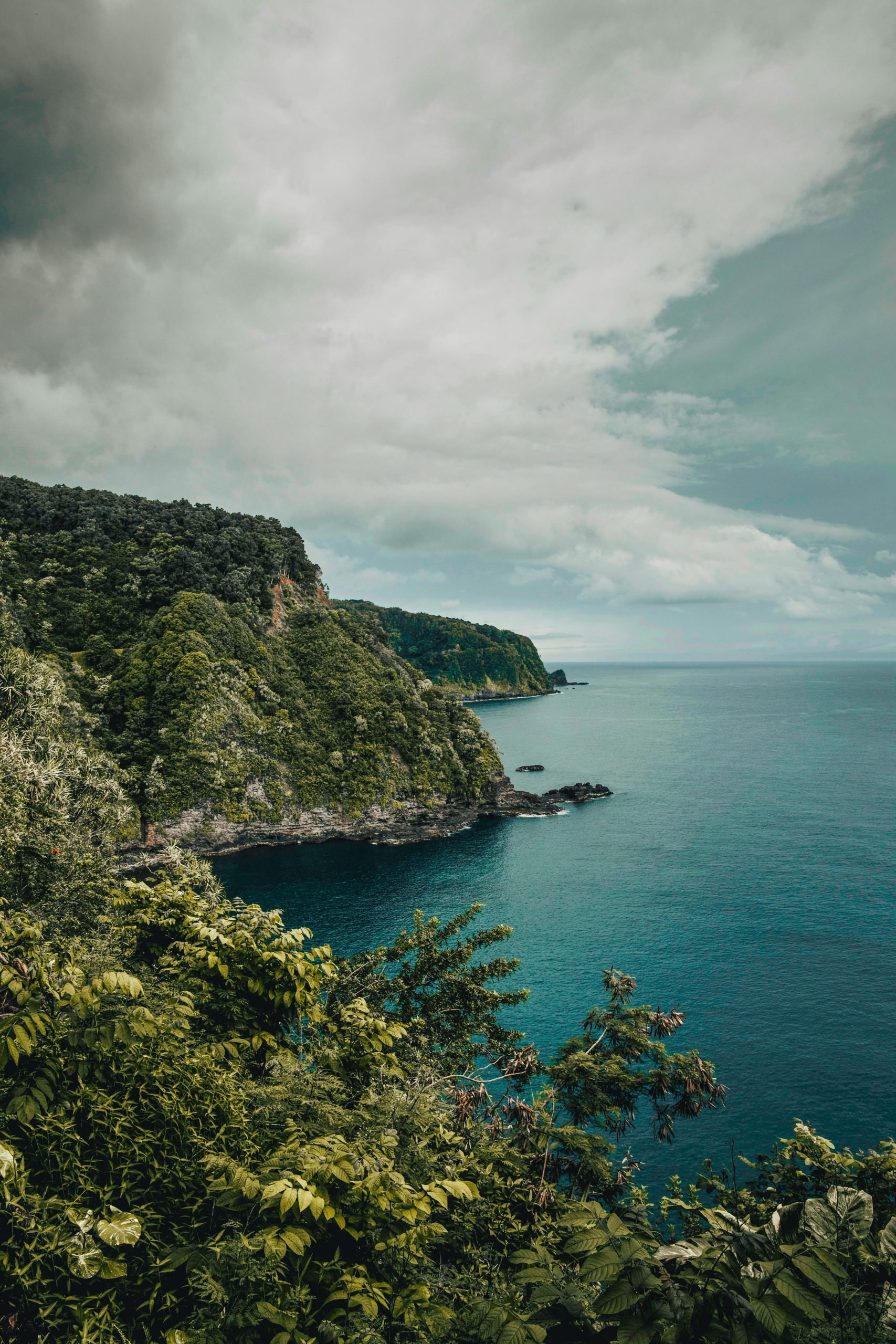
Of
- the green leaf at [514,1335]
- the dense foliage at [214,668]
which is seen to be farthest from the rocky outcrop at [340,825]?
the green leaf at [514,1335]

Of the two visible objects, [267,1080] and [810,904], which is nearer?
[267,1080]

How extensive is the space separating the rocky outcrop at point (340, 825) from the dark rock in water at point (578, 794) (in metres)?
3.54

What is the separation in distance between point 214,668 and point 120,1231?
79798 millimetres

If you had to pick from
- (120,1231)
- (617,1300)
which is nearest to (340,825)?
(120,1231)

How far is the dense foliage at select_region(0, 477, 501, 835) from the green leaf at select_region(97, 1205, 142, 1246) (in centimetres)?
7173

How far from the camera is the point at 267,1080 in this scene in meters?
8.70

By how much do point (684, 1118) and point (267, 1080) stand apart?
34418mm

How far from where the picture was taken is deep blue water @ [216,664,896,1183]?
3519cm

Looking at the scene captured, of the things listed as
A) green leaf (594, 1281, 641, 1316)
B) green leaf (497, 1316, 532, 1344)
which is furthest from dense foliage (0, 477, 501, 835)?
green leaf (594, 1281, 641, 1316)

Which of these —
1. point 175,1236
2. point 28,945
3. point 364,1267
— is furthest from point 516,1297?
point 28,945

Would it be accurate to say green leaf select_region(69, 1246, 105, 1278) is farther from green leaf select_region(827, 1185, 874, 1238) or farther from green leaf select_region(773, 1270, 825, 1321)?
green leaf select_region(827, 1185, 874, 1238)

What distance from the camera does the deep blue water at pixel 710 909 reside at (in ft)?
115

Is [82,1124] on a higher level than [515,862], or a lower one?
higher

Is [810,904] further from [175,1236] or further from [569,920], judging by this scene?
[175,1236]
